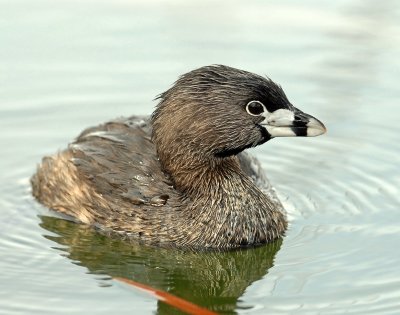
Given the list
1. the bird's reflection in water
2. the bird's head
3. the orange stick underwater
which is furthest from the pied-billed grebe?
the orange stick underwater

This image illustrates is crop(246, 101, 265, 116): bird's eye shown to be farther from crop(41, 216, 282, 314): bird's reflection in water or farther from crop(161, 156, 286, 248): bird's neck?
crop(41, 216, 282, 314): bird's reflection in water

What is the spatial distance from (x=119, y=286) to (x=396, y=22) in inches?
274

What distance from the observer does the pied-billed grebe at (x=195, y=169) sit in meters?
12.4

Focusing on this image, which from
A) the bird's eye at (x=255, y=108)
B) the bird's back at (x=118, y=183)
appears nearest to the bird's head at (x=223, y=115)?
the bird's eye at (x=255, y=108)

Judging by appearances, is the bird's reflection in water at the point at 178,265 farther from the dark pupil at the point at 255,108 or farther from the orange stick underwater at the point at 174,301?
the dark pupil at the point at 255,108

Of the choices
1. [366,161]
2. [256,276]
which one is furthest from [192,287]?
[366,161]

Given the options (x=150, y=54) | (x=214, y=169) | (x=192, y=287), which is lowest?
(x=192, y=287)

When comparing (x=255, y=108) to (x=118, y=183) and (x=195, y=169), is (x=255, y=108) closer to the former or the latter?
(x=195, y=169)

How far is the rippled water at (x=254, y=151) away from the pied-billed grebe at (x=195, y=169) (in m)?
0.22

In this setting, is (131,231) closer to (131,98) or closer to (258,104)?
(258,104)

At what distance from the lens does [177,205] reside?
41.6 feet

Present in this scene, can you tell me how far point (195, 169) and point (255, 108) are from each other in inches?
31.5

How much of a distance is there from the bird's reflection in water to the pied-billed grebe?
16cm

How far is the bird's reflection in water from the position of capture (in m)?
11.7
